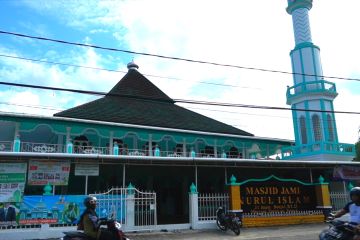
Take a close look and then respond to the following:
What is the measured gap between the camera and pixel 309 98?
22766 mm

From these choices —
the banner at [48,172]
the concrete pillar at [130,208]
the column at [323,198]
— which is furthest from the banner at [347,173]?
the banner at [48,172]

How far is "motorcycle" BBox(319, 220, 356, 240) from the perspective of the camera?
5359 millimetres

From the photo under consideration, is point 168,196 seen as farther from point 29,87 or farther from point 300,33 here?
point 300,33

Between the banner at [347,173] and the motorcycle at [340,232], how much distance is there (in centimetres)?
1369

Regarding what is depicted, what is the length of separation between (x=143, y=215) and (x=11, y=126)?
10205 mm

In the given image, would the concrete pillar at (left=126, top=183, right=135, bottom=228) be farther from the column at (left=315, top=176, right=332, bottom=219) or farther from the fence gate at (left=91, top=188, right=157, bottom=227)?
the column at (left=315, top=176, right=332, bottom=219)

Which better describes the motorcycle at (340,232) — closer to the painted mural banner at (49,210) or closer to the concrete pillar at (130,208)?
the painted mural banner at (49,210)

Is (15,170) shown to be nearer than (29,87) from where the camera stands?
No

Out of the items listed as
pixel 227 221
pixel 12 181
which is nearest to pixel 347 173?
pixel 227 221

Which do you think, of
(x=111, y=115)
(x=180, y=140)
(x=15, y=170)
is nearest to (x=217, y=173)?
(x=180, y=140)

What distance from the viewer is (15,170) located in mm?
12422

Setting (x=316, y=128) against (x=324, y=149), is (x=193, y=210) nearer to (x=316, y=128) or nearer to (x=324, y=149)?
(x=324, y=149)

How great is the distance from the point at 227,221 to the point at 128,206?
11.9ft

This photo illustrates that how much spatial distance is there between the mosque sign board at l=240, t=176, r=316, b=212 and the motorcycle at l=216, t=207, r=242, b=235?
69.5 inches
